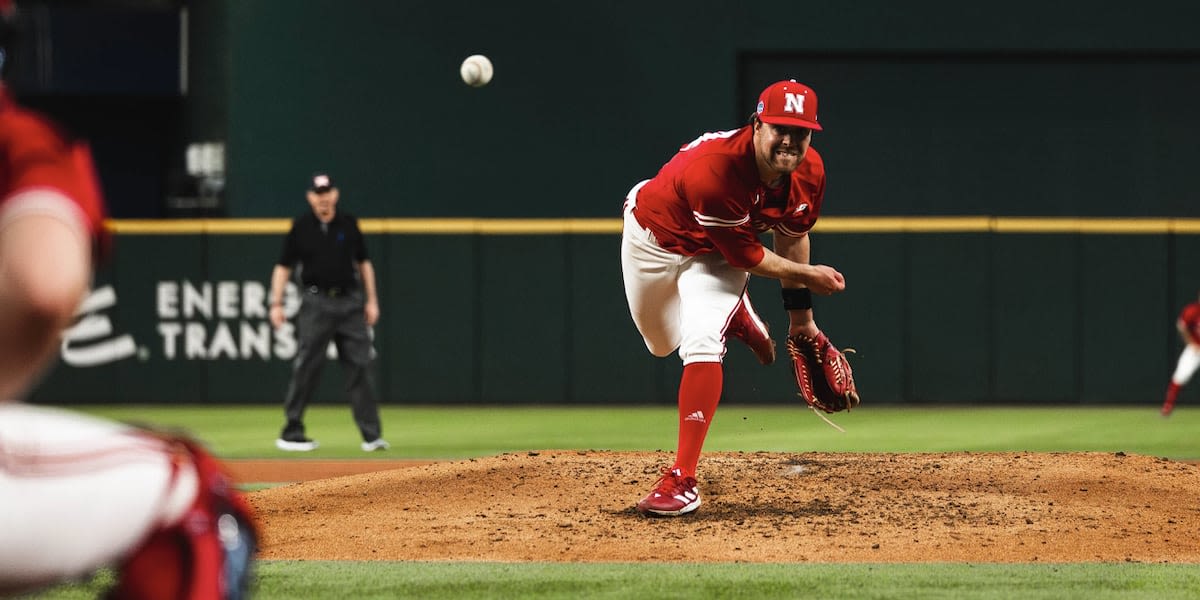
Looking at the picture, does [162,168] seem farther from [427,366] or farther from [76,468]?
[76,468]

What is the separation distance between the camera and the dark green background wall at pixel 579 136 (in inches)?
544

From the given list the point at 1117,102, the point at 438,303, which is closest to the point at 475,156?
the point at 438,303

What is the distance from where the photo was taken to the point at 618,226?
1352 centimetres

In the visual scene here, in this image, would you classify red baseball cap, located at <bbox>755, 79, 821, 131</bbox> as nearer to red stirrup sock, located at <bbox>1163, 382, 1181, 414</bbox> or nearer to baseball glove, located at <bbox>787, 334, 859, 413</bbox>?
baseball glove, located at <bbox>787, 334, 859, 413</bbox>

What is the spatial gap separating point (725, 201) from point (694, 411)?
2.94 feet

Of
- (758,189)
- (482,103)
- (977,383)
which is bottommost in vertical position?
(977,383)

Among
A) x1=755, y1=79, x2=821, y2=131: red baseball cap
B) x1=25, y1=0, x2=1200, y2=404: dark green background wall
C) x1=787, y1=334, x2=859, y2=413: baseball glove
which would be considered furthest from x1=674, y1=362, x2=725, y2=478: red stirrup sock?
x1=25, y1=0, x2=1200, y2=404: dark green background wall

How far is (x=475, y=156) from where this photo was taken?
48.6ft

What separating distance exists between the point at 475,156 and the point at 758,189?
8.96m

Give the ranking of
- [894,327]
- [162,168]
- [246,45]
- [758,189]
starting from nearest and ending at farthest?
[758,189] < [894,327] < [246,45] < [162,168]

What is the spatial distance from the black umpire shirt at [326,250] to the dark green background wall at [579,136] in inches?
142

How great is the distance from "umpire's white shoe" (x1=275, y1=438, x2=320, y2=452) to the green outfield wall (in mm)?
3503

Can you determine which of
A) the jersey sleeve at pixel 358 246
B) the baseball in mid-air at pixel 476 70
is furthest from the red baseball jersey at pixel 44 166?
the baseball in mid-air at pixel 476 70

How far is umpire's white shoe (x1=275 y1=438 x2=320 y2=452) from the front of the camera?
402 inches
